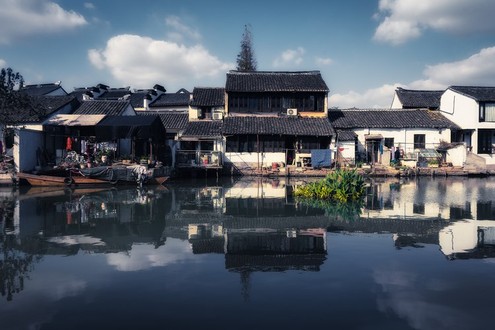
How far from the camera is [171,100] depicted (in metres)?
44.7

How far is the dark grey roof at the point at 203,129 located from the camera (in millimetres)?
27328

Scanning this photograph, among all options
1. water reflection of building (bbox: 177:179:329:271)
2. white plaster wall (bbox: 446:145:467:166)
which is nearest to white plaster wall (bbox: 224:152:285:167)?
water reflection of building (bbox: 177:179:329:271)

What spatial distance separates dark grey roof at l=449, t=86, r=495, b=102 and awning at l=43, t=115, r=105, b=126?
27366mm

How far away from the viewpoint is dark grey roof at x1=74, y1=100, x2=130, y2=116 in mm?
25969

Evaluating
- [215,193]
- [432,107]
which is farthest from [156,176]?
[432,107]

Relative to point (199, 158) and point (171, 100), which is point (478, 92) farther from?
point (171, 100)

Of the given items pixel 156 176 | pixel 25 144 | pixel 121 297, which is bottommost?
pixel 121 297

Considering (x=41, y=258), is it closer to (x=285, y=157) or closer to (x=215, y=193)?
(x=215, y=193)

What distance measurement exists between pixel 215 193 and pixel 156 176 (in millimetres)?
4908

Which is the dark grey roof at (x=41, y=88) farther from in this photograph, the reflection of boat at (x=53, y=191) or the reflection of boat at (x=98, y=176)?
the reflection of boat at (x=53, y=191)

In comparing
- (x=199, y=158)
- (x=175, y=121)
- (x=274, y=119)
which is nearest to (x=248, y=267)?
(x=199, y=158)

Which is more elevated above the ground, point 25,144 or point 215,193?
point 25,144

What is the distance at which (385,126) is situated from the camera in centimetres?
2944

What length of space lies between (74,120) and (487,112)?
98.9 feet
